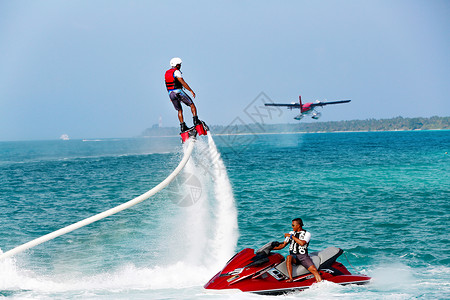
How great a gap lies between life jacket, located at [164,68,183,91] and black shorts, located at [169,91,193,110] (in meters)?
0.14

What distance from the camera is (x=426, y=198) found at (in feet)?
92.7

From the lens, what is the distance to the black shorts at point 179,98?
10.6 m

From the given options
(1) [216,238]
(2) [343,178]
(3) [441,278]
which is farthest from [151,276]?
(2) [343,178]

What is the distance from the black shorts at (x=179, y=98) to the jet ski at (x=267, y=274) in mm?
3772

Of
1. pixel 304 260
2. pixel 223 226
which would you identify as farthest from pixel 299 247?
pixel 223 226

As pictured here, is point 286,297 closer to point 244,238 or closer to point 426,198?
point 244,238

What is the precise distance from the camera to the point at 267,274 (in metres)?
10.5

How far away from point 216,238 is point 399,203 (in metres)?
14.7

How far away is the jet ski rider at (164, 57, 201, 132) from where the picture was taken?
10297 mm

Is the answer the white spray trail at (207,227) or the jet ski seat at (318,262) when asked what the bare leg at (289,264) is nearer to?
the jet ski seat at (318,262)

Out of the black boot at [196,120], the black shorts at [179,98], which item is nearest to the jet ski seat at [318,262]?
the black boot at [196,120]

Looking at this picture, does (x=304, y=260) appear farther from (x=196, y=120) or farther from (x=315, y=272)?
(x=196, y=120)

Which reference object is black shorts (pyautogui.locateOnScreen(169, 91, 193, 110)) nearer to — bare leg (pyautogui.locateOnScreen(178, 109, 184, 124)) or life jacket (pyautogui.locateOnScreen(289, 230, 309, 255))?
bare leg (pyautogui.locateOnScreen(178, 109, 184, 124))

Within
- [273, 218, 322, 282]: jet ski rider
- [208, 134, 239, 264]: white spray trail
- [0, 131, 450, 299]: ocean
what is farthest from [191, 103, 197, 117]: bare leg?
[273, 218, 322, 282]: jet ski rider
